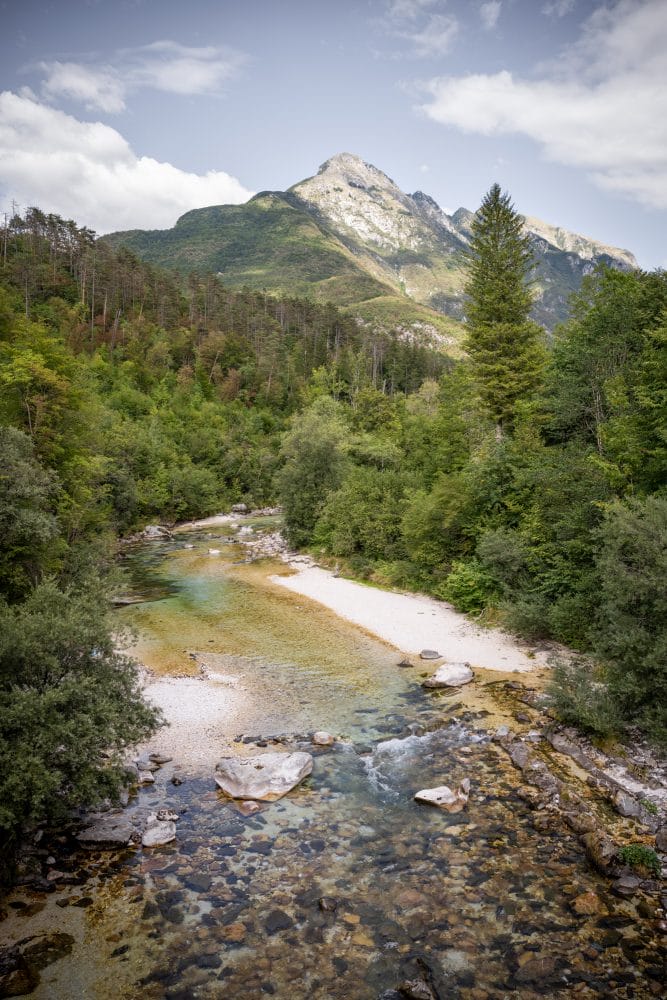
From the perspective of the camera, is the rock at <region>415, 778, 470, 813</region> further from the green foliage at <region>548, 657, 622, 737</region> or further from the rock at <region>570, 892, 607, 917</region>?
the green foliage at <region>548, 657, 622, 737</region>

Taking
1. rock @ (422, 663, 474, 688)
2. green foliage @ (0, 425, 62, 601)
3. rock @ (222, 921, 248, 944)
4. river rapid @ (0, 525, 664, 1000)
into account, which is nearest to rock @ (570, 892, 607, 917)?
river rapid @ (0, 525, 664, 1000)

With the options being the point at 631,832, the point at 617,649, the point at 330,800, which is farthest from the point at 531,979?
the point at 617,649

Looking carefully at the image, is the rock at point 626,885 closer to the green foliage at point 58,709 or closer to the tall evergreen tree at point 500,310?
the green foliage at point 58,709

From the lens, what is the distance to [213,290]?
95.6 meters

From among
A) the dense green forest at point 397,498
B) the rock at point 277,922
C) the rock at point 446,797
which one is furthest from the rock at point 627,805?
the rock at point 277,922

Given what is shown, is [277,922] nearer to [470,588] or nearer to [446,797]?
[446,797]

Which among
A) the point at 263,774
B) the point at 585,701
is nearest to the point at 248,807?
the point at 263,774

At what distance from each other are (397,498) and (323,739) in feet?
72.2

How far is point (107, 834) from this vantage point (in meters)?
10.0

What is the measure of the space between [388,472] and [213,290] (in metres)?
73.9

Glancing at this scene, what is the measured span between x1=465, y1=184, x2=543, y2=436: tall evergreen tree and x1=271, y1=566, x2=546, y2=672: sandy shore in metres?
11.6

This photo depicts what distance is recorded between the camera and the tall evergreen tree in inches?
1160

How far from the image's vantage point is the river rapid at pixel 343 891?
24.1 ft

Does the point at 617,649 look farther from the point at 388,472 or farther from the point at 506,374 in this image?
the point at 388,472
